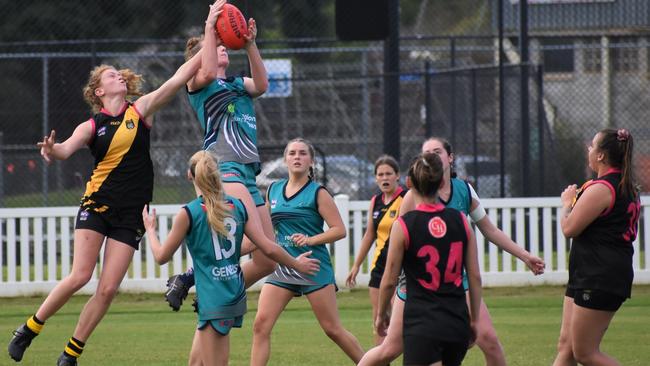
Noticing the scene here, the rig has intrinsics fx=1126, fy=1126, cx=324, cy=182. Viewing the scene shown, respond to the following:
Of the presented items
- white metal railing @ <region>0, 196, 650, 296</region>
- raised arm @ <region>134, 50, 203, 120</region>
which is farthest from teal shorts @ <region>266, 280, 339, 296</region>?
white metal railing @ <region>0, 196, 650, 296</region>

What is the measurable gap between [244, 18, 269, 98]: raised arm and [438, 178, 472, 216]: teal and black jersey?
5.08 ft

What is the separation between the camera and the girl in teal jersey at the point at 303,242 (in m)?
7.71

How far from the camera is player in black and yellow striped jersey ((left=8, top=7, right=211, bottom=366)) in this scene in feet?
25.1

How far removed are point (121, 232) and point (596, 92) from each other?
15.1 metres

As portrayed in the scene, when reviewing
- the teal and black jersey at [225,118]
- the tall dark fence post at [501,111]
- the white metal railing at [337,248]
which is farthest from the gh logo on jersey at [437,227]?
the tall dark fence post at [501,111]

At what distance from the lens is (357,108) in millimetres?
19359

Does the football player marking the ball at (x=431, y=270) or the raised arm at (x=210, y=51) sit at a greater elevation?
the raised arm at (x=210, y=51)

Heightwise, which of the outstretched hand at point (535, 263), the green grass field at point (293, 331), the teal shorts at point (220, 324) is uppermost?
the outstretched hand at point (535, 263)

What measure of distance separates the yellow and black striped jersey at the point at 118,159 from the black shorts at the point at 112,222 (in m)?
0.04

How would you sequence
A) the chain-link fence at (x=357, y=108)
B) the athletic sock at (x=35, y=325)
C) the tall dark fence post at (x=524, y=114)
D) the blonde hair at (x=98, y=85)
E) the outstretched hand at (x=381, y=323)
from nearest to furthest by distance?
1. the outstretched hand at (x=381, y=323)
2. the athletic sock at (x=35, y=325)
3. the blonde hair at (x=98, y=85)
4. the tall dark fence post at (x=524, y=114)
5. the chain-link fence at (x=357, y=108)

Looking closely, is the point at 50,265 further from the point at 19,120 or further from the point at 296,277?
the point at 296,277

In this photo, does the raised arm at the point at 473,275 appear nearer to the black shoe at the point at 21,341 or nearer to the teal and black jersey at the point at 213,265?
the teal and black jersey at the point at 213,265

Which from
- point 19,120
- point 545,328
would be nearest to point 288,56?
point 19,120

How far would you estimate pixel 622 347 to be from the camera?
9.44 m
